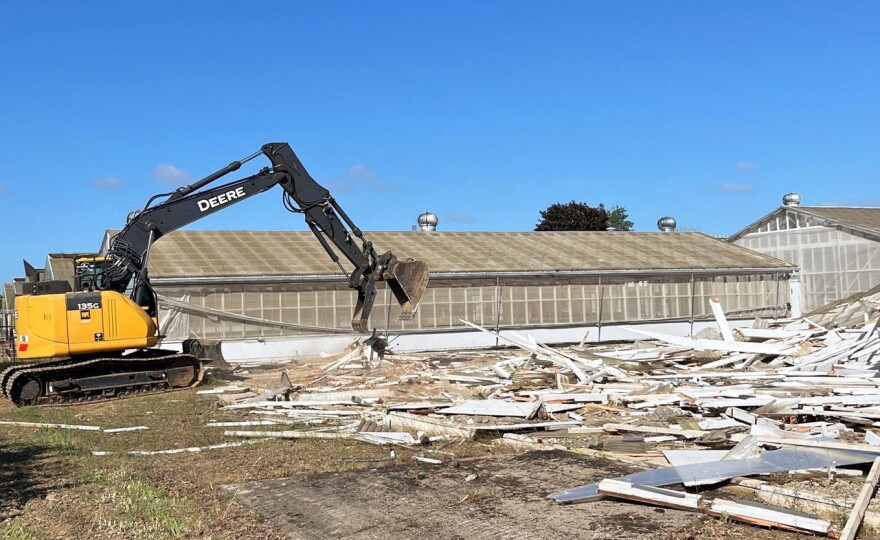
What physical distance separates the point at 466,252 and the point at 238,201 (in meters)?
17.3

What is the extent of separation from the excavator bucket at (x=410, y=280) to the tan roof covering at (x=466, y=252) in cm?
1178

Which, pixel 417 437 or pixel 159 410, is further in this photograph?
pixel 159 410

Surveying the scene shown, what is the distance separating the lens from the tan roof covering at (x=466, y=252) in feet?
94.7

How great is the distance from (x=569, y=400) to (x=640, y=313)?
76.7 ft

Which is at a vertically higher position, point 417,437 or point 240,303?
point 240,303

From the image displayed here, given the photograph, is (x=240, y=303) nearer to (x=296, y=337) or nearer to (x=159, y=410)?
(x=296, y=337)

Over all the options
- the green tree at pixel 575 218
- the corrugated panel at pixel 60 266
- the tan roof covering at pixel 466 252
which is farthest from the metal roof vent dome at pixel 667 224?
the corrugated panel at pixel 60 266

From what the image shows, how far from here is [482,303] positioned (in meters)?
33.0

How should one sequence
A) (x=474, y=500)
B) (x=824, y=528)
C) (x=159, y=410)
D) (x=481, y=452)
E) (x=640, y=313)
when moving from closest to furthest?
(x=824, y=528) → (x=474, y=500) → (x=481, y=452) → (x=159, y=410) → (x=640, y=313)

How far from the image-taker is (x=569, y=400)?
13930 millimetres

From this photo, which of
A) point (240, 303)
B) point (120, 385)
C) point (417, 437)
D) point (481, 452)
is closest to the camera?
point (481, 452)

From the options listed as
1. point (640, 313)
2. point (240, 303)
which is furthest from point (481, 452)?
point (640, 313)

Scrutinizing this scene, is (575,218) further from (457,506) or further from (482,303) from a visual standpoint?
(457,506)

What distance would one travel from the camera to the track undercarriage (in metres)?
17.5
